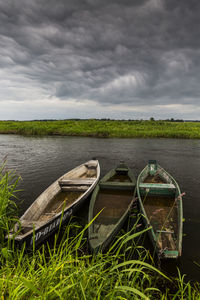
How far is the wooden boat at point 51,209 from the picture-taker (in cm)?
469

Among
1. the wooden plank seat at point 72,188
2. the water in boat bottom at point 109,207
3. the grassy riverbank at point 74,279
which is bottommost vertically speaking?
the water in boat bottom at point 109,207

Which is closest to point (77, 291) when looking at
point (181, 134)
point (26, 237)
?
point (26, 237)

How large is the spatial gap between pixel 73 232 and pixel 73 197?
2.10m

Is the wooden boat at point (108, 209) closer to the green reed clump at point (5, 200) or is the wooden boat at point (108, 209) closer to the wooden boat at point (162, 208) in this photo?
the wooden boat at point (162, 208)

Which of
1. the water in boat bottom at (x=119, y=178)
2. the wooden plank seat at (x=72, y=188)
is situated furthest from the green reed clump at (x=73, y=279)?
the water in boat bottom at (x=119, y=178)

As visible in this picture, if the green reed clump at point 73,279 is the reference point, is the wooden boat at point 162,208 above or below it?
below

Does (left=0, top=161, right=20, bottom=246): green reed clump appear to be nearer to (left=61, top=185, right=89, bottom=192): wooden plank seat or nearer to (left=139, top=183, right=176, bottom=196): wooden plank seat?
(left=61, top=185, right=89, bottom=192): wooden plank seat

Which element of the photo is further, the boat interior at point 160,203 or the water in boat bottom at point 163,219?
the boat interior at point 160,203

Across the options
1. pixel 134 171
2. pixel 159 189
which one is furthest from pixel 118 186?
pixel 134 171

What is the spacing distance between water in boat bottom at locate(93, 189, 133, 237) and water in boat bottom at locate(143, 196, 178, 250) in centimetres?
117

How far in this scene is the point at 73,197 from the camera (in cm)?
829

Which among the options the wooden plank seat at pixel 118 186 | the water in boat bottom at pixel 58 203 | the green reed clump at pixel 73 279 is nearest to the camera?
the green reed clump at pixel 73 279

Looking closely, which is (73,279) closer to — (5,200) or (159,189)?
(5,200)

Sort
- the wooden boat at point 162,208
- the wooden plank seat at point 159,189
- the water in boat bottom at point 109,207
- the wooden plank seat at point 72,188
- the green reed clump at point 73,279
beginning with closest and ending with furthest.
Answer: the green reed clump at point 73,279
the wooden boat at point 162,208
the water in boat bottom at point 109,207
the wooden plank seat at point 159,189
the wooden plank seat at point 72,188
